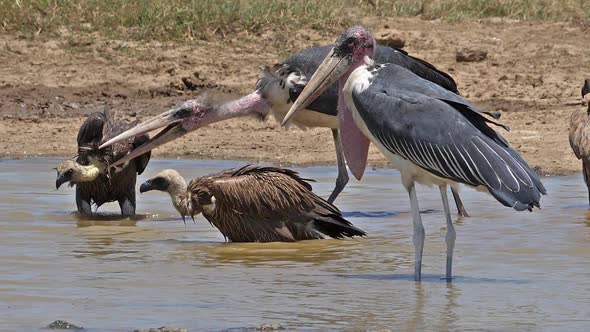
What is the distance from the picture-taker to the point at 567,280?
7.45 metres

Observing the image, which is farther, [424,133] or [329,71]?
[329,71]

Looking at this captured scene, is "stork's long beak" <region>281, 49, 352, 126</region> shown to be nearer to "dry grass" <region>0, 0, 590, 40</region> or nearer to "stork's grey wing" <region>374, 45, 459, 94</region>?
"stork's grey wing" <region>374, 45, 459, 94</region>

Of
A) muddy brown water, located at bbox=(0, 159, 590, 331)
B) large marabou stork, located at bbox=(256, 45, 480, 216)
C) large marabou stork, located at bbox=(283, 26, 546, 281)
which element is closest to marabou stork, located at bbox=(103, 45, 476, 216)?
large marabou stork, located at bbox=(256, 45, 480, 216)

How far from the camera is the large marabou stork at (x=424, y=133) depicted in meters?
6.97

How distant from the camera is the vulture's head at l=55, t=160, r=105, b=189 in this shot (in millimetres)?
9703

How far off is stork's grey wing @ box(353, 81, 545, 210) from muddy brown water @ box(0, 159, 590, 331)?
603 millimetres

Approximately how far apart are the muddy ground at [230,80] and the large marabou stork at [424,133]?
5.22 m

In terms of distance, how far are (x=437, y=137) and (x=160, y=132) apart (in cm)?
289

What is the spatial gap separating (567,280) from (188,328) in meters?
2.25

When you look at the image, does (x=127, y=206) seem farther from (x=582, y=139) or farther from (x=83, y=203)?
(x=582, y=139)

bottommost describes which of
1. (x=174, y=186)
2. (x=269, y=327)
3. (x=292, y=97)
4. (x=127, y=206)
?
(x=127, y=206)

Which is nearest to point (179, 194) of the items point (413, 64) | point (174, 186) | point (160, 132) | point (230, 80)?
point (174, 186)

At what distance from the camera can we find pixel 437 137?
282 inches

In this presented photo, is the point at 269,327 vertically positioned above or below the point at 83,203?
above
